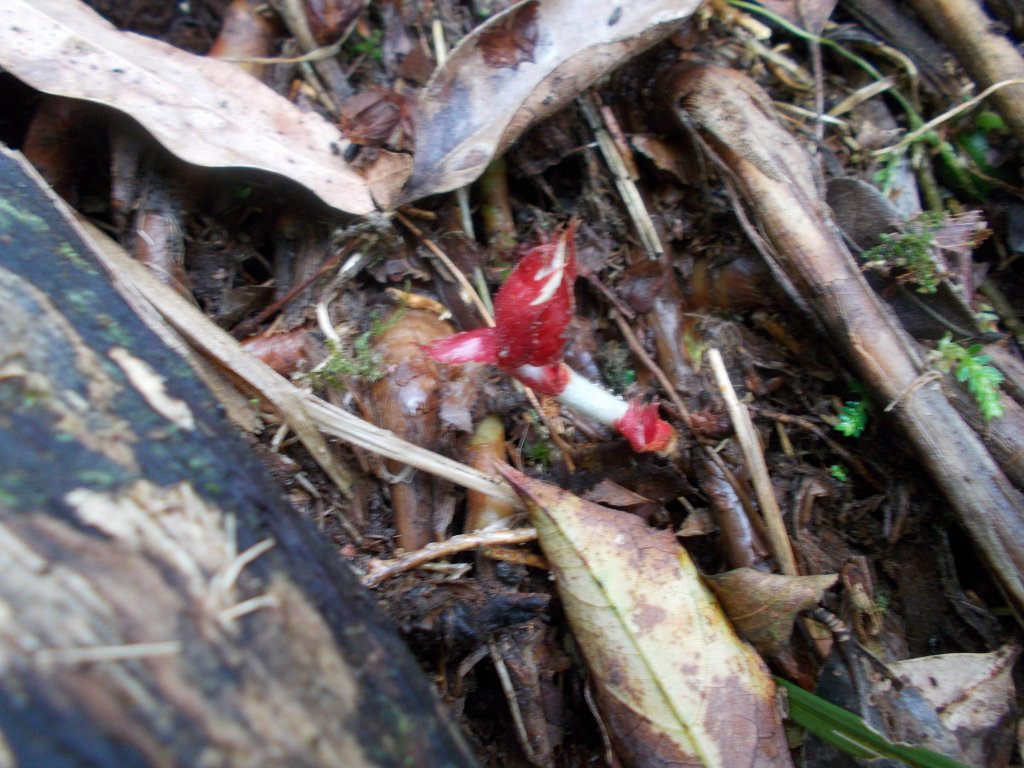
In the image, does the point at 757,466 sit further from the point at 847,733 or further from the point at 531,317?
the point at 531,317

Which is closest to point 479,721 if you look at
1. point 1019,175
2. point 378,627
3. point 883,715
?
point 378,627

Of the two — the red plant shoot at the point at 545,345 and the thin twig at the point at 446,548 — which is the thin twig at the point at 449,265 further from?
the thin twig at the point at 446,548

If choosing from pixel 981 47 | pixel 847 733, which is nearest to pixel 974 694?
pixel 847 733

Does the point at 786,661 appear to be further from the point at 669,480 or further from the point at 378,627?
the point at 378,627

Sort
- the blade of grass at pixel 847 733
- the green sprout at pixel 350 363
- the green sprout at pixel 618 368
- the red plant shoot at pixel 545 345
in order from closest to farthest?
1. the blade of grass at pixel 847 733
2. the red plant shoot at pixel 545 345
3. the green sprout at pixel 350 363
4. the green sprout at pixel 618 368

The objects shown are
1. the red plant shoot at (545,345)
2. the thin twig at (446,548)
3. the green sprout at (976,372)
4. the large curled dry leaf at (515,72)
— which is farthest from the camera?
the large curled dry leaf at (515,72)

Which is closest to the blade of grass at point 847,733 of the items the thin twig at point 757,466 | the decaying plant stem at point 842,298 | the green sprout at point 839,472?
the thin twig at point 757,466

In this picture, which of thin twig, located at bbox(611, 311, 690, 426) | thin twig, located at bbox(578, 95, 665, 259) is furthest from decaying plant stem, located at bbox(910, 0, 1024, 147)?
thin twig, located at bbox(611, 311, 690, 426)
